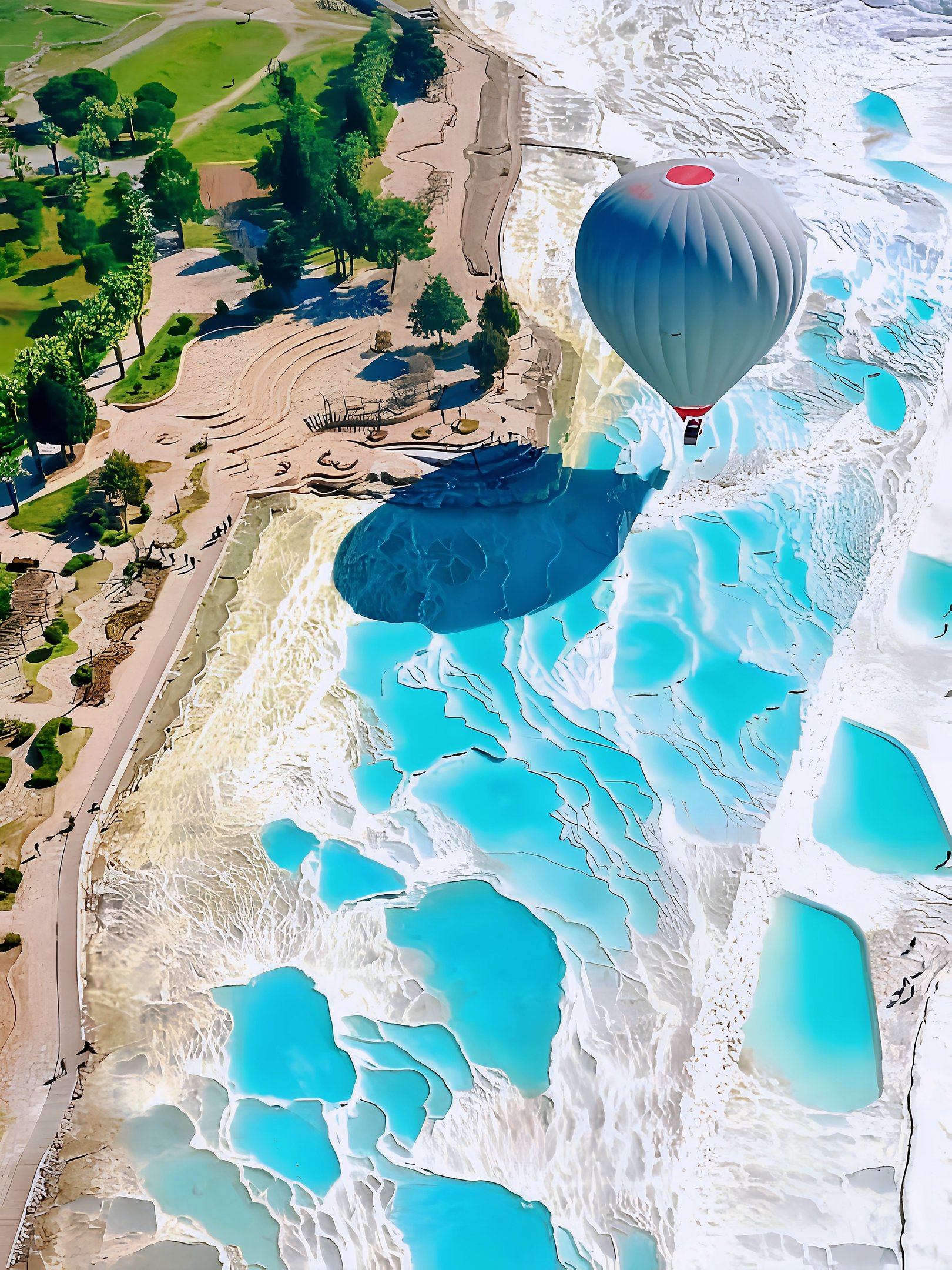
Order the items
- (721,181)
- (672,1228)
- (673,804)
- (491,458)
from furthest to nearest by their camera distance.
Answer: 1. (491,458)
2. (721,181)
3. (673,804)
4. (672,1228)

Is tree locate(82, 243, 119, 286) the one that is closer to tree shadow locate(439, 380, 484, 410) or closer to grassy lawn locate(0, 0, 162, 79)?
tree shadow locate(439, 380, 484, 410)

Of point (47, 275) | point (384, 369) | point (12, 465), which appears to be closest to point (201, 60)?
point (47, 275)

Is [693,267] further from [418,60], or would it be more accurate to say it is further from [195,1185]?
[418,60]

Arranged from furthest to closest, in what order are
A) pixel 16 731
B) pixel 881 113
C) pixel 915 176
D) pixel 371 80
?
pixel 881 113
pixel 371 80
pixel 915 176
pixel 16 731

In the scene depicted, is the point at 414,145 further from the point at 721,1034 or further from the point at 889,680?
the point at 721,1034

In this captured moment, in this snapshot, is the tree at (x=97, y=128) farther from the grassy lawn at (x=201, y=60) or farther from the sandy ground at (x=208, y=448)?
the sandy ground at (x=208, y=448)

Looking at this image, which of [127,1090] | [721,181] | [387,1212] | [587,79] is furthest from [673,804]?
[587,79]
